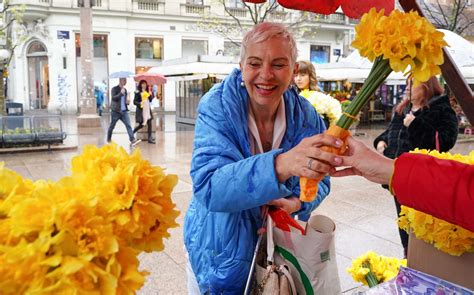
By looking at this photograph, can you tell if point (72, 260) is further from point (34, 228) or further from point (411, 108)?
point (411, 108)

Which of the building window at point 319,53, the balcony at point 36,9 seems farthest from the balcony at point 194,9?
the building window at point 319,53

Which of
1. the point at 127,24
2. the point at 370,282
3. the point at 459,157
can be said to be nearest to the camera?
the point at 459,157

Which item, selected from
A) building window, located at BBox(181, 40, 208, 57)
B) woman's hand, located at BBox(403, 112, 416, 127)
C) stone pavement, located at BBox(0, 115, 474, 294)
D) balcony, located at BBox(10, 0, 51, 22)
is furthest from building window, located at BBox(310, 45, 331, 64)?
woman's hand, located at BBox(403, 112, 416, 127)

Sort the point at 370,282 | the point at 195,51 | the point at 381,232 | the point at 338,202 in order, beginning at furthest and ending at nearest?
the point at 195,51, the point at 338,202, the point at 381,232, the point at 370,282

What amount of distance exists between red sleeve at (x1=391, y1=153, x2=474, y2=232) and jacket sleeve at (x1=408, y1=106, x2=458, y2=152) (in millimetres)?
3064

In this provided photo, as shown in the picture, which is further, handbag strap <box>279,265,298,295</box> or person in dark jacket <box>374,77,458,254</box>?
person in dark jacket <box>374,77,458,254</box>

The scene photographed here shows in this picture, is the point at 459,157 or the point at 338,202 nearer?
the point at 459,157

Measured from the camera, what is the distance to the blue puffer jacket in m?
1.44

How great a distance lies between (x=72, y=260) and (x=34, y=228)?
0.09 m

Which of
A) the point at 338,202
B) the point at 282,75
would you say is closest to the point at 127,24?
the point at 338,202

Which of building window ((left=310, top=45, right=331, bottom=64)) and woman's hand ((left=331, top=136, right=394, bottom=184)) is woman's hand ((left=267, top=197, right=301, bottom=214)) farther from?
building window ((left=310, top=45, right=331, bottom=64))

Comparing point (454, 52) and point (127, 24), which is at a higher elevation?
point (127, 24)

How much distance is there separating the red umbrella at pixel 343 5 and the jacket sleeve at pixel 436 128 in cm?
258

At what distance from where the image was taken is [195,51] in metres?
28.6
